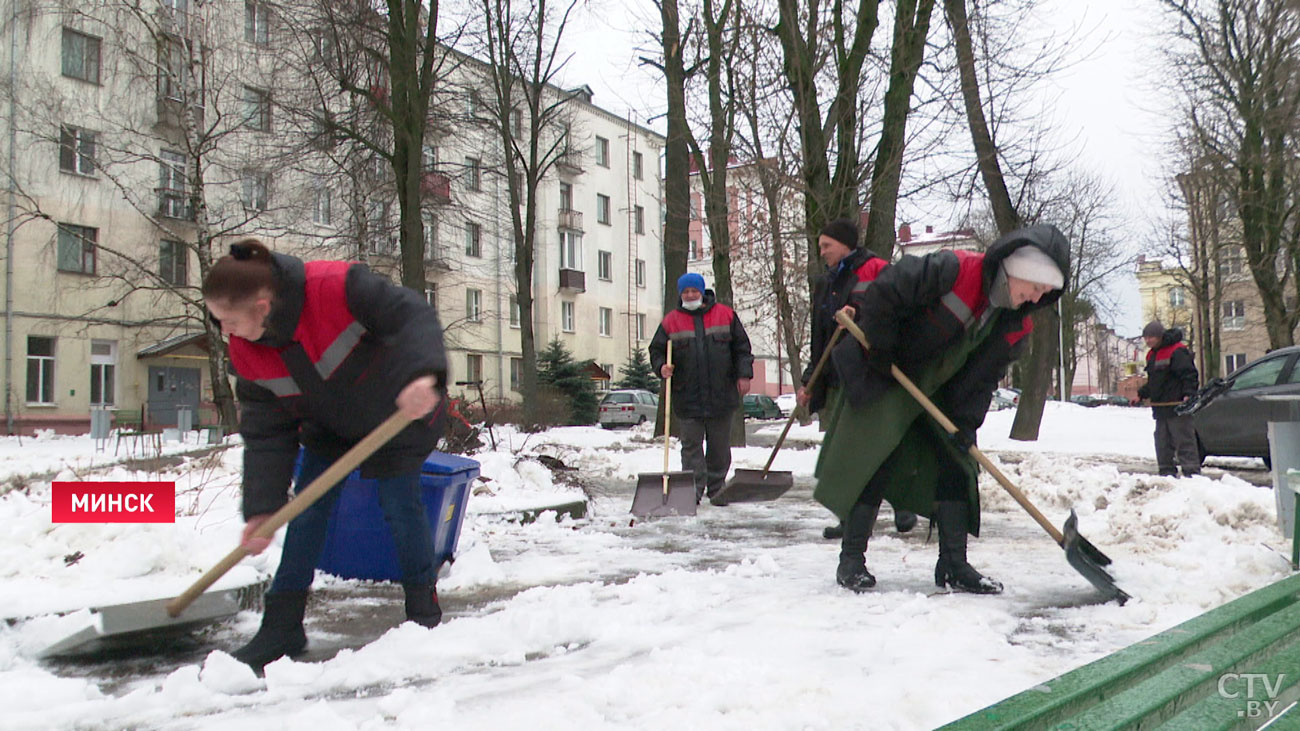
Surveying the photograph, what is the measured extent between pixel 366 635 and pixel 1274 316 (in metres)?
24.6

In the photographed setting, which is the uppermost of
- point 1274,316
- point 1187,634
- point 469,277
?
point 469,277

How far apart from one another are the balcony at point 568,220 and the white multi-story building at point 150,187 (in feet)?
23.4

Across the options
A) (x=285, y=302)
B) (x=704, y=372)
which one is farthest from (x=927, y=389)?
(x=704, y=372)

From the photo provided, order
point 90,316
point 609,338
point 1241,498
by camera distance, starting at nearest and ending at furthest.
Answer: point 1241,498
point 90,316
point 609,338

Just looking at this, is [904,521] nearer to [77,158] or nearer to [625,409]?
[77,158]

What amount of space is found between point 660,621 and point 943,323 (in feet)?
5.26

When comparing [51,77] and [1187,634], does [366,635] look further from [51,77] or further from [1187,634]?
[51,77]

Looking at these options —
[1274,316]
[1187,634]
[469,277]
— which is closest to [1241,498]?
[1187,634]

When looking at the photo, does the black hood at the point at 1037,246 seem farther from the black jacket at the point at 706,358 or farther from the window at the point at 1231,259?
the window at the point at 1231,259

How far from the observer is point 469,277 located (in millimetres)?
36562

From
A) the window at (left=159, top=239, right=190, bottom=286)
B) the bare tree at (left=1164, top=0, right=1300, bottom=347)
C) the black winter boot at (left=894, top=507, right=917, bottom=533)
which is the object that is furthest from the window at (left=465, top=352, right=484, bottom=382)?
the black winter boot at (left=894, top=507, right=917, bottom=533)

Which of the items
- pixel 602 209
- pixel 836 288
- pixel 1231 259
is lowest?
pixel 836 288

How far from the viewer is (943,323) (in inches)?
154

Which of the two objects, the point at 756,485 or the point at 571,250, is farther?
the point at 571,250
